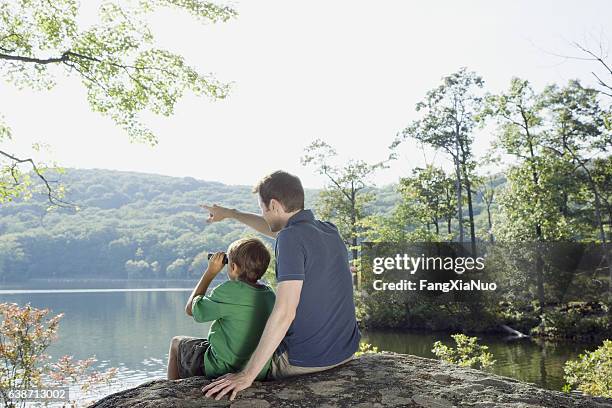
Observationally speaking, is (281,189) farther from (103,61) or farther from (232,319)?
(103,61)

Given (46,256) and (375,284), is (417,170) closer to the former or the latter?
(375,284)

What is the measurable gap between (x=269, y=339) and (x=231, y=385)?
29 centimetres

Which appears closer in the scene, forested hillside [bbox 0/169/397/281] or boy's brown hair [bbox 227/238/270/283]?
boy's brown hair [bbox 227/238/270/283]

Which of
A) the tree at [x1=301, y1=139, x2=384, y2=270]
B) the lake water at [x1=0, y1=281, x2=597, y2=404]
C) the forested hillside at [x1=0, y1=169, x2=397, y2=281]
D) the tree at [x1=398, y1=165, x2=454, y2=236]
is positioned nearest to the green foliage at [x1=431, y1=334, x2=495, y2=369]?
the lake water at [x1=0, y1=281, x2=597, y2=404]

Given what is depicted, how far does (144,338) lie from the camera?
113 ft

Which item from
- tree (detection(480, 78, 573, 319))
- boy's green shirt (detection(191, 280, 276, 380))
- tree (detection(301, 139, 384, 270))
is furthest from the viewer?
tree (detection(301, 139, 384, 270))

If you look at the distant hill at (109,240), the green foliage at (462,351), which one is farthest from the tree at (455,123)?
the distant hill at (109,240)

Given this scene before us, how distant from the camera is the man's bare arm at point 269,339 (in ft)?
9.12

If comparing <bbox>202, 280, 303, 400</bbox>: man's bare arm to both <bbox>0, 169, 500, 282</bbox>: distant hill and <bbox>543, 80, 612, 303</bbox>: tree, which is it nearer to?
<bbox>543, 80, 612, 303</bbox>: tree

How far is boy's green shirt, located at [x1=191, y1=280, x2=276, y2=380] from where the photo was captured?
119 inches

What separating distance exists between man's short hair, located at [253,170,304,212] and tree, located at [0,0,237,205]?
7.36 meters

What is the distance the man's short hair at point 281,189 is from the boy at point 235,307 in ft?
0.79

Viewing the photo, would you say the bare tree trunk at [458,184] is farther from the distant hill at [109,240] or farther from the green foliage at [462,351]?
the distant hill at [109,240]

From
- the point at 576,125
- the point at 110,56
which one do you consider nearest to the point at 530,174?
the point at 576,125
